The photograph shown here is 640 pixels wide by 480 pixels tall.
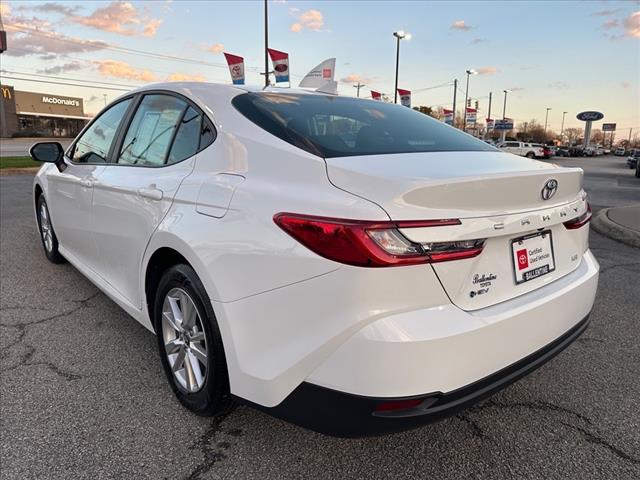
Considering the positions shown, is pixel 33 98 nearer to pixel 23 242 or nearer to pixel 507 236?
pixel 23 242

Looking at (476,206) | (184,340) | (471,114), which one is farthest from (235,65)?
(471,114)

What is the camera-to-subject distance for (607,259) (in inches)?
220

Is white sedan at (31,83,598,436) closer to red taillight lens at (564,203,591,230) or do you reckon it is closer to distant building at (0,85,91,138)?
red taillight lens at (564,203,591,230)

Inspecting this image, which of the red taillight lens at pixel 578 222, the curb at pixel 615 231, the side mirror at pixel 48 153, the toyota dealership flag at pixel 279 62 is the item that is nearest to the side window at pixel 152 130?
the side mirror at pixel 48 153

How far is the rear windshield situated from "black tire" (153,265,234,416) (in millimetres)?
779

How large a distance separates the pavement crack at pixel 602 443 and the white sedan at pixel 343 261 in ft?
1.55

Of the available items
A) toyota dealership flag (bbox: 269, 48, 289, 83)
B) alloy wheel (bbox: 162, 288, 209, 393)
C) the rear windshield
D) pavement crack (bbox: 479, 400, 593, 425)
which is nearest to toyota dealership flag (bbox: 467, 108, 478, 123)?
toyota dealership flag (bbox: 269, 48, 289, 83)

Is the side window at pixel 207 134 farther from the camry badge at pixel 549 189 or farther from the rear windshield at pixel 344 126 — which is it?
the camry badge at pixel 549 189

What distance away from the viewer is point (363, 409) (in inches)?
66.1

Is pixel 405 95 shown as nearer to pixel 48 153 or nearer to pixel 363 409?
pixel 48 153

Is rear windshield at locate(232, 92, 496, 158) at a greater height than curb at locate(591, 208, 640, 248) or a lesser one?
greater

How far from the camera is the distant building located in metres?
62.5

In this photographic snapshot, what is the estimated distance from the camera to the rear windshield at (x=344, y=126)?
212cm

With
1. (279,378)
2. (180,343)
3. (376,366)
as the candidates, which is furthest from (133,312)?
(376,366)
